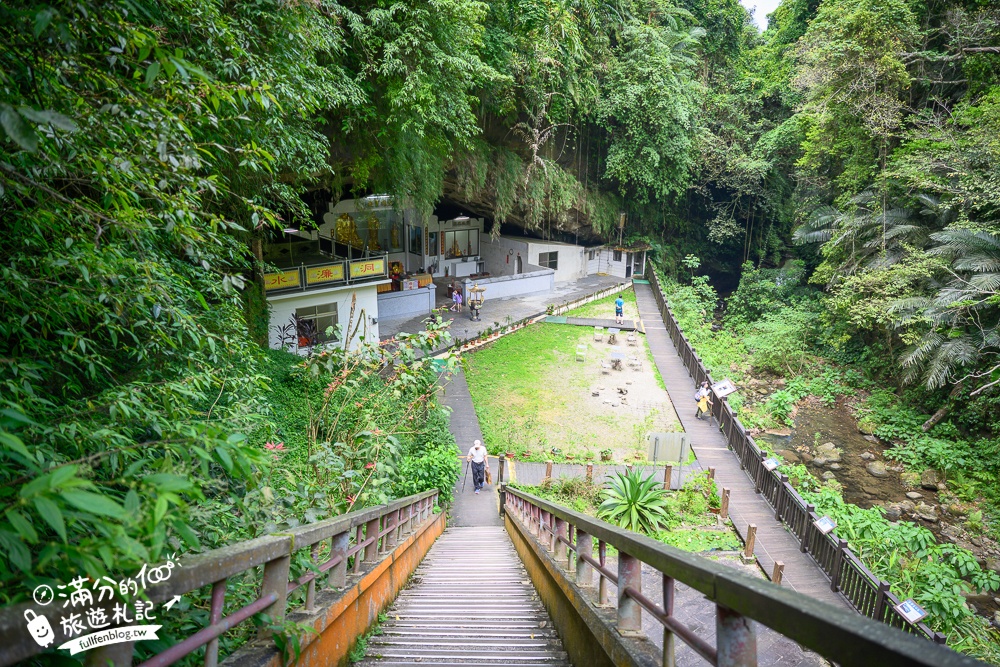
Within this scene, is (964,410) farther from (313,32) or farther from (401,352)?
(313,32)

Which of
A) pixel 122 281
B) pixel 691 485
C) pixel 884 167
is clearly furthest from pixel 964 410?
pixel 122 281

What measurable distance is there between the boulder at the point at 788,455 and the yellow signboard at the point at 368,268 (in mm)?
12710

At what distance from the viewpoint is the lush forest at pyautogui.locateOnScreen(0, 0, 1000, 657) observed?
2.64m

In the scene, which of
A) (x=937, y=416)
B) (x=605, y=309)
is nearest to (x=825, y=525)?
(x=937, y=416)

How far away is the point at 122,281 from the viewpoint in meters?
3.41

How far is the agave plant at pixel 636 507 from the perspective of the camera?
408 inches

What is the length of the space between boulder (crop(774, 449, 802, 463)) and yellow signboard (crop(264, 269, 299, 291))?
552 inches

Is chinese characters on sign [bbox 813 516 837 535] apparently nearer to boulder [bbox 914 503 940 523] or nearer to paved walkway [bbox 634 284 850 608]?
paved walkway [bbox 634 284 850 608]

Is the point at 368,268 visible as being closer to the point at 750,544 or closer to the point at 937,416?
the point at 750,544

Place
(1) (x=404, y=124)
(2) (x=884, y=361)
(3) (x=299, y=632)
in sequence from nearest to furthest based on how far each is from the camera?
(3) (x=299, y=632) < (1) (x=404, y=124) < (2) (x=884, y=361)

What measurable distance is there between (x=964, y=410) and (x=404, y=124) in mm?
16790

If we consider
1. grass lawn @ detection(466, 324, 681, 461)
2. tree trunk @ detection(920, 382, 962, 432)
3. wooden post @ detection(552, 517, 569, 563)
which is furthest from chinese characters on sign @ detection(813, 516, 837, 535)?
tree trunk @ detection(920, 382, 962, 432)

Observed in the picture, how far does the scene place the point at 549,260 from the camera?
99.2ft

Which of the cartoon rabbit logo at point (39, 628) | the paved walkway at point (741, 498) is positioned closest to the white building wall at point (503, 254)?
the paved walkway at point (741, 498)
